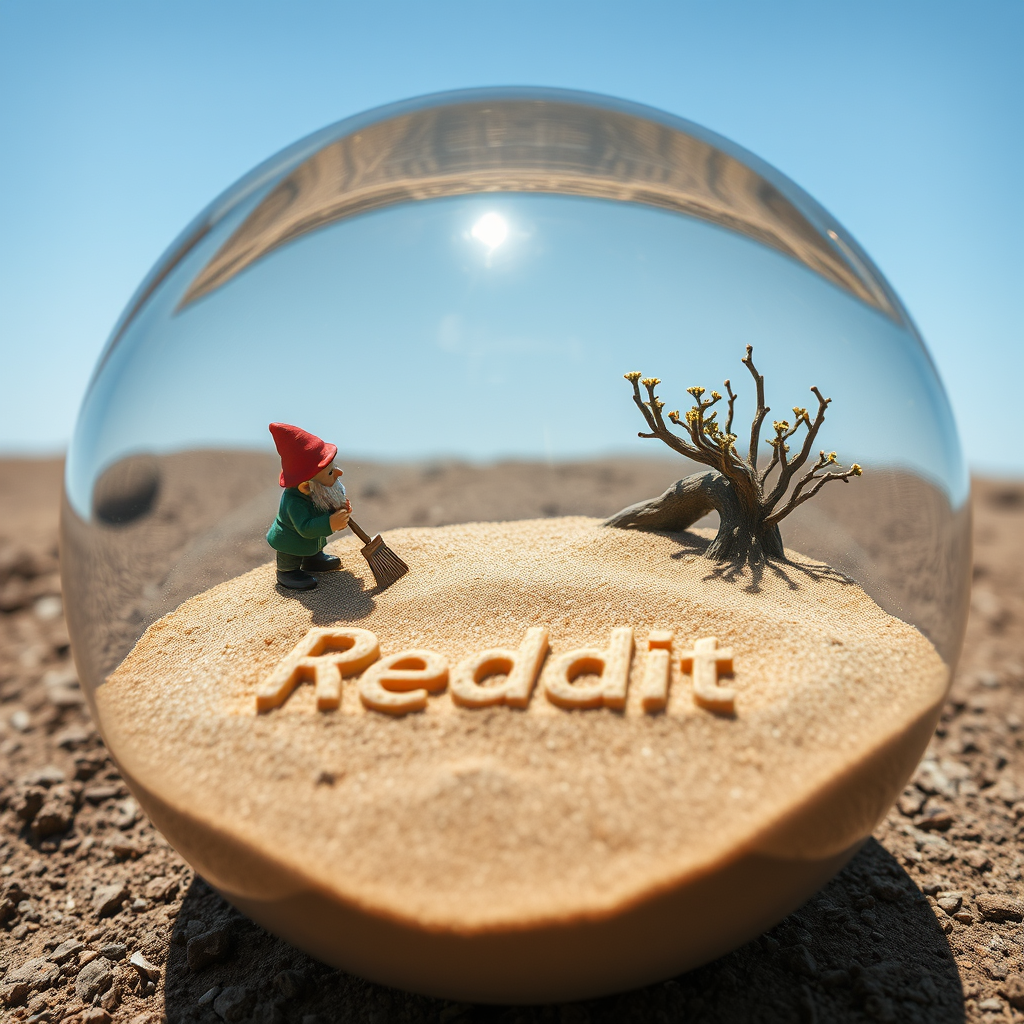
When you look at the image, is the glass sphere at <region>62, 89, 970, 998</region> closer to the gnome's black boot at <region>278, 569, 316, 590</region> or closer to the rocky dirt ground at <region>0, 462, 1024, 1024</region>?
the gnome's black boot at <region>278, 569, 316, 590</region>

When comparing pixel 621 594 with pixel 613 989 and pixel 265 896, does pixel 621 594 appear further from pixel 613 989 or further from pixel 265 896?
pixel 265 896

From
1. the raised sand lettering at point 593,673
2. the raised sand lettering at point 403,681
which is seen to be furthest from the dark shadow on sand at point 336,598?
the raised sand lettering at point 593,673

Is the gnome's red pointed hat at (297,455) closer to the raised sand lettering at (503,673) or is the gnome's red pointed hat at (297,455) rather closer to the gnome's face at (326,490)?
the gnome's face at (326,490)

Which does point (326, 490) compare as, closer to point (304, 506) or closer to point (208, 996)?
point (304, 506)

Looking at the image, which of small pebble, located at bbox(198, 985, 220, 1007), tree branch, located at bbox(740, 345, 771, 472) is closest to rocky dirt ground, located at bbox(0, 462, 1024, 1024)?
small pebble, located at bbox(198, 985, 220, 1007)

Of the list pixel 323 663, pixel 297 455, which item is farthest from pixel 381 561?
pixel 323 663
